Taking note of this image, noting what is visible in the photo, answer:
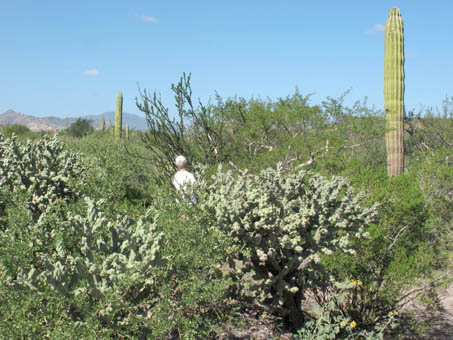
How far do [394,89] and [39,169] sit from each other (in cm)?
865

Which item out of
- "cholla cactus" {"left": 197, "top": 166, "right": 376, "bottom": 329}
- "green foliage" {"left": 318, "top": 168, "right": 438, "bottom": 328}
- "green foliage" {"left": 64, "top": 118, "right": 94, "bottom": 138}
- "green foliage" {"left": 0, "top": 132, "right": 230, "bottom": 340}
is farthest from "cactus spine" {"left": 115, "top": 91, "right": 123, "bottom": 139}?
"green foliage" {"left": 64, "top": 118, "right": 94, "bottom": 138}

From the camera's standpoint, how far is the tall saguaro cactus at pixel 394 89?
468 inches

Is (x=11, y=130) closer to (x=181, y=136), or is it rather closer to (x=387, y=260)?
(x=181, y=136)

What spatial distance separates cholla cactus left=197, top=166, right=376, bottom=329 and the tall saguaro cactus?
7218 millimetres

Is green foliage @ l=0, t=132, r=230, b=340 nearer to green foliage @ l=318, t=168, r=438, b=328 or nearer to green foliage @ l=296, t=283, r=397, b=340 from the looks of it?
green foliage @ l=296, t=283, r=397, b=340

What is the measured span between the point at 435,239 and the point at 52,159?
17.1 ft

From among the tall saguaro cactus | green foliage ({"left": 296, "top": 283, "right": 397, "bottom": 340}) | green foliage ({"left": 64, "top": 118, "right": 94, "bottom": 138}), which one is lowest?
green foliage ({"left": 296, "top": 283, "right": 397, "bottom": 340})

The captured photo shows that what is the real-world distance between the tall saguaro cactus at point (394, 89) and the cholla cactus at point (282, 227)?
7218 millimetres

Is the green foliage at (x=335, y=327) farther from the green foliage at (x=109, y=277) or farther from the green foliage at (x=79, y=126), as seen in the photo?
the green foliage at (x=79, y=126)

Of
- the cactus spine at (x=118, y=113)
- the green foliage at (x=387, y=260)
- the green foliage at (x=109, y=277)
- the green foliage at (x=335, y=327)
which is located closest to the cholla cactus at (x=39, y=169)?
the green foliage at (x=109, y=277)

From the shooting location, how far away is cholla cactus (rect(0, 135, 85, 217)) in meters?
6.51

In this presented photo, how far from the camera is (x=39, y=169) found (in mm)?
6840

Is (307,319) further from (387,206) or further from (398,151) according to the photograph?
(398,151)

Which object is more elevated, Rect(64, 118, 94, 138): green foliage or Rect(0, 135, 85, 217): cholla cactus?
Rect(64, 118, 94, 138): green foliage
